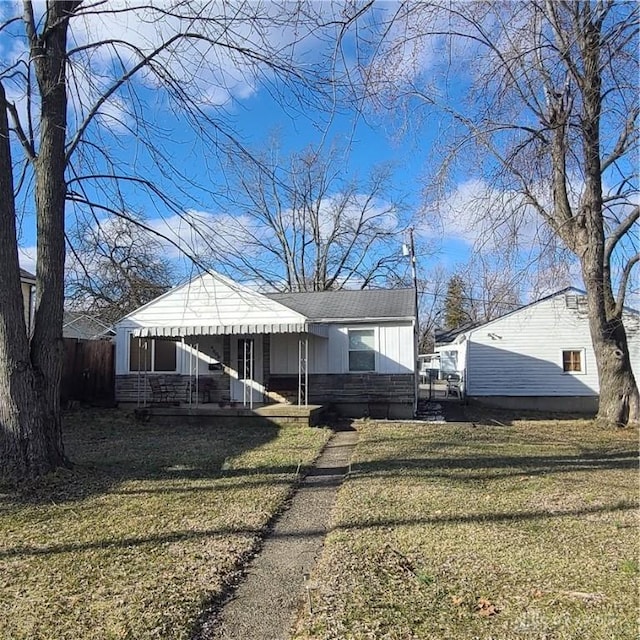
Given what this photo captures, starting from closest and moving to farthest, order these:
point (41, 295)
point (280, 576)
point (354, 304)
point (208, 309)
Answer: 1. point (280, 576)
2. point (41, 295)
3. point (208, 309)
4. point (354, 304)

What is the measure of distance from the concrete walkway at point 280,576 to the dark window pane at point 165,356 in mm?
9855

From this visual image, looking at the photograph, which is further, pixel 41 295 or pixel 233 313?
pixel 233 313

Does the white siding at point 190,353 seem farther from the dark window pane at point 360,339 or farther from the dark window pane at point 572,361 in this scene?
the dark window pane at point 572,361

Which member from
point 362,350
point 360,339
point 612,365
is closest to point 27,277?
point 360,339

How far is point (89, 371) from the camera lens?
16438 mm

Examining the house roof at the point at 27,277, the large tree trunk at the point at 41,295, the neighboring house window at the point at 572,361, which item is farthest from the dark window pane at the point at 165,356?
the neighboring house window at the point at 572,361

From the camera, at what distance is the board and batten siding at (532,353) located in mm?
→ 20375

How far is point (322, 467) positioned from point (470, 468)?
2.06 metres

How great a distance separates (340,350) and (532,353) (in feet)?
30.6

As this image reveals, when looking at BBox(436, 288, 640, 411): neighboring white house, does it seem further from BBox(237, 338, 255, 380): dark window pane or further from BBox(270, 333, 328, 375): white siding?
BBox(237, 338, 255, 380): dark window pane

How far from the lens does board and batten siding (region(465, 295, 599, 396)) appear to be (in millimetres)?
20375

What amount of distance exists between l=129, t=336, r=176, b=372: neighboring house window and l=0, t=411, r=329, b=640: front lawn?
6.70 m

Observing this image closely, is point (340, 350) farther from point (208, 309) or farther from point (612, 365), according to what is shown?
point (612, 365)

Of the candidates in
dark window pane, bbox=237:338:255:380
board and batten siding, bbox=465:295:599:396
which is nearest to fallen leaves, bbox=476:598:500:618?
dark window pane, bbox=237:338:255:380
